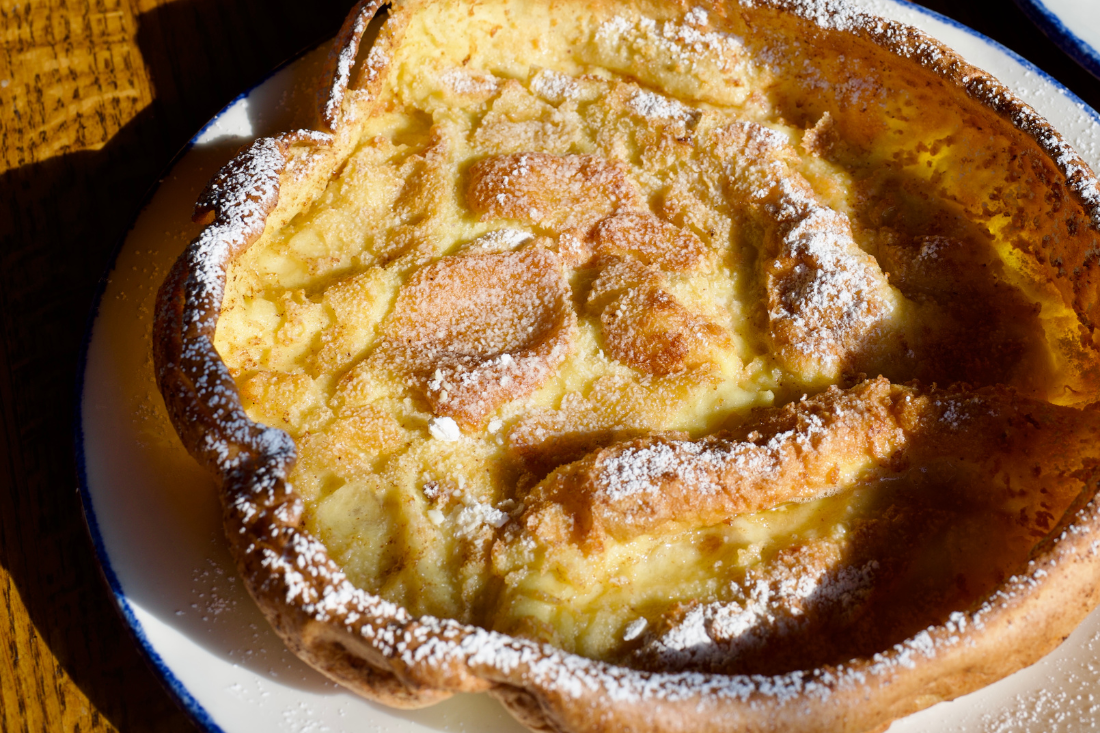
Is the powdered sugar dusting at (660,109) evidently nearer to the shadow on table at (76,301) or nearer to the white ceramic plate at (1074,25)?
the shadow on table at (76,301)

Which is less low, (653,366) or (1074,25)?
(1074,25)

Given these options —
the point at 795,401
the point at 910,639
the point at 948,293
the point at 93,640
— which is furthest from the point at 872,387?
the point at 93,640

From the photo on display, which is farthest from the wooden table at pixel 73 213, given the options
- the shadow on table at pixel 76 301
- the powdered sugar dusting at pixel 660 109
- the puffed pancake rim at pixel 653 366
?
the powdered sugar dusting at pixel 660 109

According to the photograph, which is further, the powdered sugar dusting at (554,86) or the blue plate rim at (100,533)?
the powdered sugar dusting at (554,86)

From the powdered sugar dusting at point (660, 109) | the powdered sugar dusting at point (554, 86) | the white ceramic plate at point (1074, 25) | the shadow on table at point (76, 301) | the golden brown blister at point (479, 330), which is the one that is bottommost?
the shadow on table at point (76, 301)

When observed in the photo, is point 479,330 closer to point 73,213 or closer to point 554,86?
point 554,86

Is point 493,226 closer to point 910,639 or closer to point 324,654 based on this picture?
point 324,654

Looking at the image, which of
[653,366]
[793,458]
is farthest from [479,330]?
[793,458]
